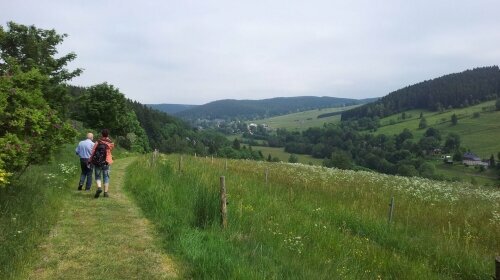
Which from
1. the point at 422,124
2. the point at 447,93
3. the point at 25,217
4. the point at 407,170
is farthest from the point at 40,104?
the point at 447,93

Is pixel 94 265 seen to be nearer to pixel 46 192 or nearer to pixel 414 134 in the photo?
pixel 46 192

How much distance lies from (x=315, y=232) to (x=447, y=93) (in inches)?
7306

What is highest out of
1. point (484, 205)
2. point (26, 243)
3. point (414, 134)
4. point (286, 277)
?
point (26, 243)

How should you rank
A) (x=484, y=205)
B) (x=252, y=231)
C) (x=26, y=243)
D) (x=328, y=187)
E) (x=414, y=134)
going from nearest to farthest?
(x=26, y=243), (x=252, y=231), (x=484, y=205), (x=328, y=187), (x=414, y=134)

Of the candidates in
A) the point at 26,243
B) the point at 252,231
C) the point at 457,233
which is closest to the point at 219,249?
the point at 252,231

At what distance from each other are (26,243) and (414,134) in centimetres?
14462

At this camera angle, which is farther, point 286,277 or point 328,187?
point 328,187

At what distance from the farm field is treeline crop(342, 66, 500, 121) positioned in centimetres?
562

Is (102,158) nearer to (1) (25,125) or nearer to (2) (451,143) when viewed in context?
(1) (25,125)

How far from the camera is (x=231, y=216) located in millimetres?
9172

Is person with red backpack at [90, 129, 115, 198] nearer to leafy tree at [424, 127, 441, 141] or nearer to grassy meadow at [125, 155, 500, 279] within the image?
grassy meadow at [125, 155, 500, 279]

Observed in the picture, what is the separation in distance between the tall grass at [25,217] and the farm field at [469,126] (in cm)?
12348

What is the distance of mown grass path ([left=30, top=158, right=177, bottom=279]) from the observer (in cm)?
629

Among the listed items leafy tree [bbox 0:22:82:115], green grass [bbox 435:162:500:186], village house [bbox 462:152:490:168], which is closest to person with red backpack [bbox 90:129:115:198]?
leafy tree [bbox 0:22:82:115]
